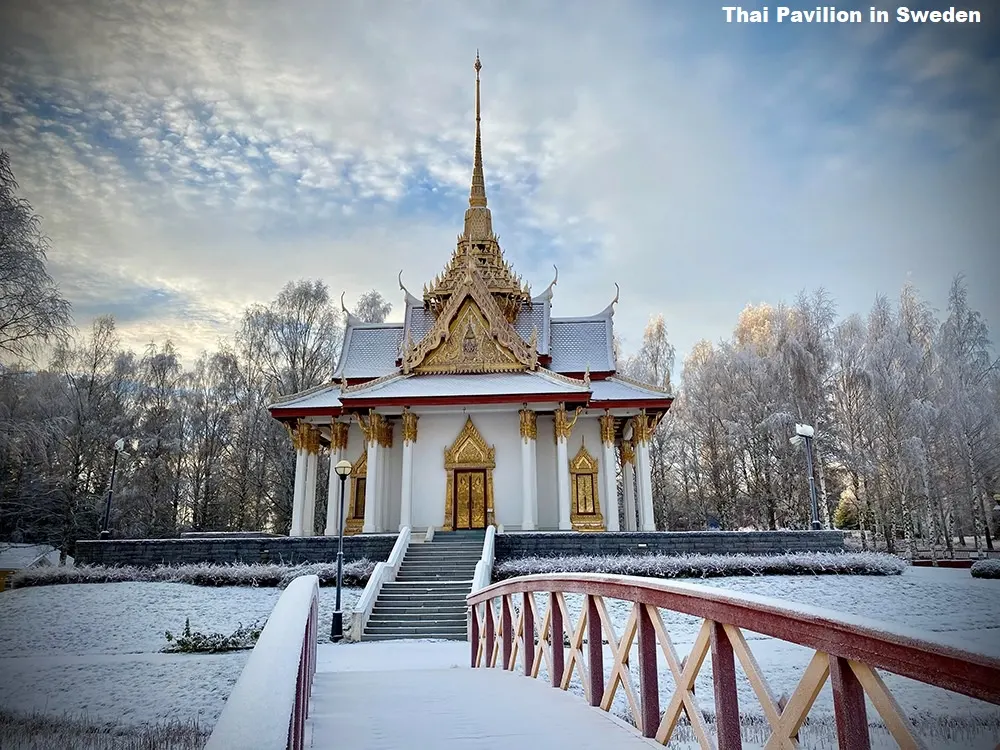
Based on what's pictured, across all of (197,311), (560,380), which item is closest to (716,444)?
(560,380)

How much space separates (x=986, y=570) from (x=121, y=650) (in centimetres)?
1952

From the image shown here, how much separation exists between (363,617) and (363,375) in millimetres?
14598

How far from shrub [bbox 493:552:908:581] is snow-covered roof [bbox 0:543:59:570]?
1574 centimetres

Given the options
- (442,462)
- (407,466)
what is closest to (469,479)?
(442,462)

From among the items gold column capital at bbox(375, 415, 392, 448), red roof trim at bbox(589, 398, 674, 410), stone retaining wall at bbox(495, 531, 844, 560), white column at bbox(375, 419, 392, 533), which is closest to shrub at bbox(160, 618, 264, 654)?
stone retaining wall at bbox(495, 531, 844, 560)

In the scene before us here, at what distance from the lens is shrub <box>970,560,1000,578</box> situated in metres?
17.1

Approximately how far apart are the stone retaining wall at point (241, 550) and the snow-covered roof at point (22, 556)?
454 centimetres

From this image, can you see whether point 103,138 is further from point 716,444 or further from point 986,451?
point 716,444

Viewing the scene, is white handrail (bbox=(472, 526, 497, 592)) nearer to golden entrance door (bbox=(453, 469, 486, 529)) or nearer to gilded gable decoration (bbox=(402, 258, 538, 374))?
golden entrance door (bbox=(453, 469, 486, 529))

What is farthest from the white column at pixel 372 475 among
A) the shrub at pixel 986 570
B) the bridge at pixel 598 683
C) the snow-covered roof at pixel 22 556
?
the shrub at pixel 986 570

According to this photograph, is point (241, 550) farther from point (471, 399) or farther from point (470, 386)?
point (470, 386)

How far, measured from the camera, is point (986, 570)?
1722 centimetres

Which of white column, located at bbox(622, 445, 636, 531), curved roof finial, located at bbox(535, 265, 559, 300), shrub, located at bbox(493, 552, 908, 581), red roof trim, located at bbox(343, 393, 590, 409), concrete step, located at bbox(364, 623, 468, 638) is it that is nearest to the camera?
concrete step, located at bbox(364, 623, 468, 638)

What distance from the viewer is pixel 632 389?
24.0 metres
